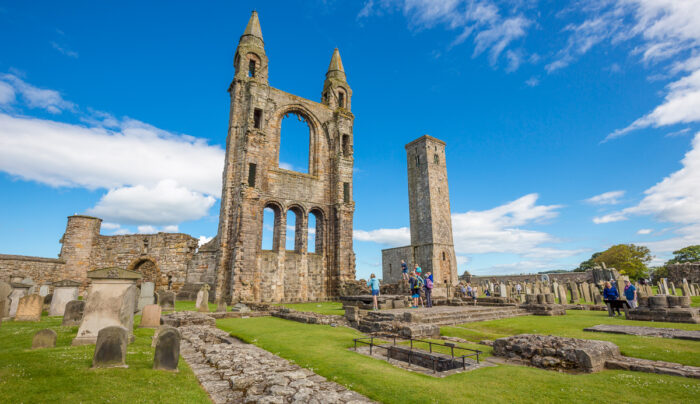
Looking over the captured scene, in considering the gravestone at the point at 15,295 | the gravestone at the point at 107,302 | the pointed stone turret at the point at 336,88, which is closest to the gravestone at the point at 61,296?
the gravestone at the point at 15,295

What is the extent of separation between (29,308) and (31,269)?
1096 centimetres

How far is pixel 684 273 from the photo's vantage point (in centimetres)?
2605

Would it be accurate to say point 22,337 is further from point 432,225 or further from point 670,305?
point 432,225

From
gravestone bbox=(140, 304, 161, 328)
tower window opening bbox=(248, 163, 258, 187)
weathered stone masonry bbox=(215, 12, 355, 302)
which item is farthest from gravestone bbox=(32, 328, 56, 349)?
tower window opening bbox=(248, 163, 258, 187)

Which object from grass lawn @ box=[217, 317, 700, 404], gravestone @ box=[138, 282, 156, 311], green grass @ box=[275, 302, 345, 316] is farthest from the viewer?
green grass @ box=[275, 302, 345, 316]

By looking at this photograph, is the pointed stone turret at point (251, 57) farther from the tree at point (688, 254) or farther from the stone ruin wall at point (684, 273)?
the tree at point (688, 254)

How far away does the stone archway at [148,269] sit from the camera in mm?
19828

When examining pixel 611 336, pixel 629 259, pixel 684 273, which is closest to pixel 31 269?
pixel 611 336

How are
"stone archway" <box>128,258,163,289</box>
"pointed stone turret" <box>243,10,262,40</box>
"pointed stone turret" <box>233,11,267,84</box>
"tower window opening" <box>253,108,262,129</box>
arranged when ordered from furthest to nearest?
"pointed stone turret" <box>243,10,262,40</box>
"pointed stone turret" <box>233,11,267,84</box>
"tower window opening" <box>253,108,262,129</box>
"stone archway" <box>128,258,163,289</box>

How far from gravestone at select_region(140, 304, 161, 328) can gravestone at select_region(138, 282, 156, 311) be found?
13.0 ft

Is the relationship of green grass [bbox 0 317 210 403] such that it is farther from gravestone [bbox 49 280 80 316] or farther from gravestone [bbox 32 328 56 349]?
gravestone [bbox 49 280 80 316]

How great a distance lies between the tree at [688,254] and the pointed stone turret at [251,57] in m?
63.9

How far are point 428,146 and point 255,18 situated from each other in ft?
75.9

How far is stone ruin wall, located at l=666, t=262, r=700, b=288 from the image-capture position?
25234mm
